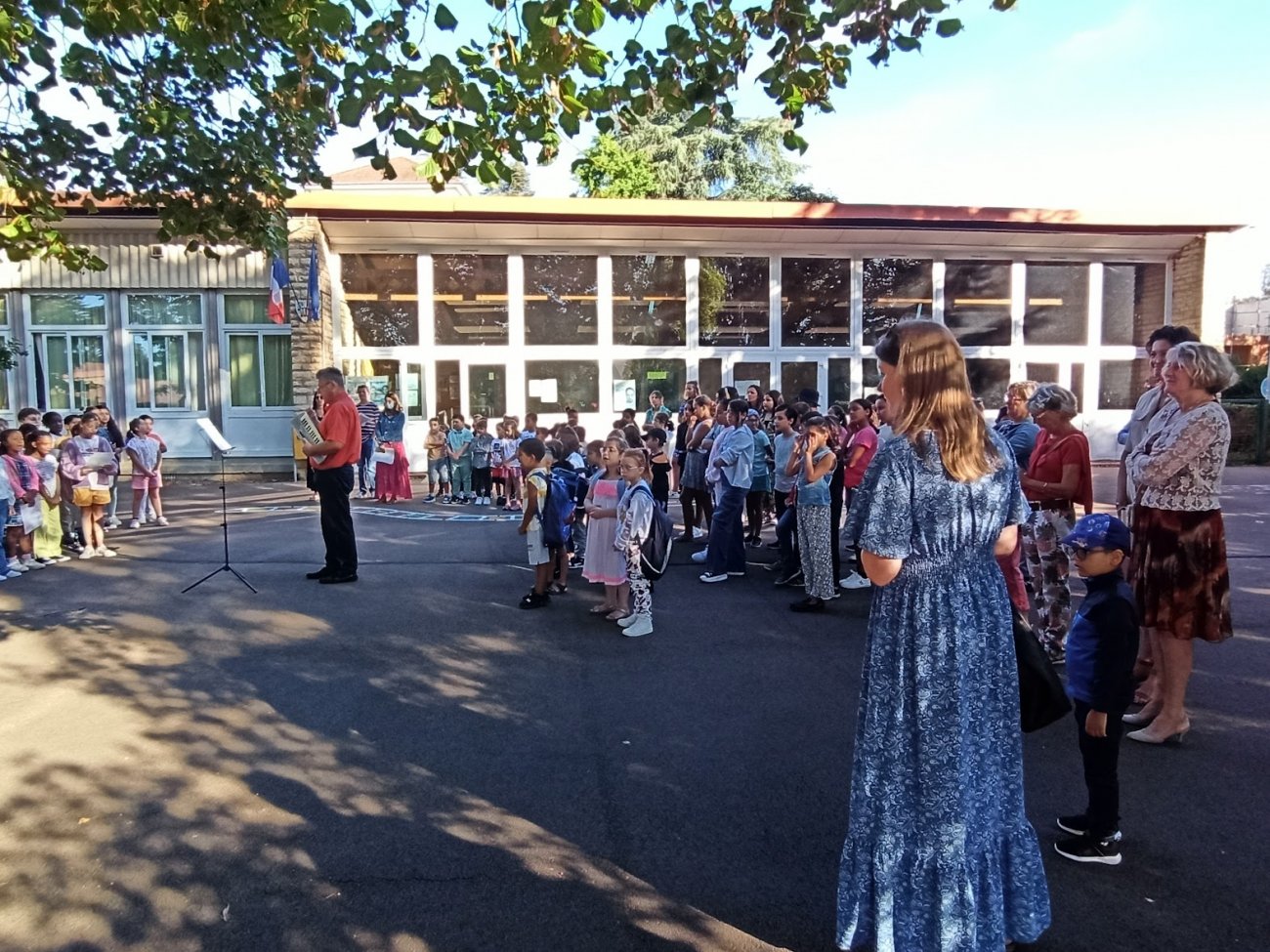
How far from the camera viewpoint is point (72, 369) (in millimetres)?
18734

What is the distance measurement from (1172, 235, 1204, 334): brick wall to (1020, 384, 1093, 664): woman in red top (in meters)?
16.1

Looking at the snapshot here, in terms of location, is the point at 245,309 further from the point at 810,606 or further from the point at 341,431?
the point at 810,606

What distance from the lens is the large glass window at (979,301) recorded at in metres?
19.8

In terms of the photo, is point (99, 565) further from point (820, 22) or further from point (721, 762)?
point (820, 22)

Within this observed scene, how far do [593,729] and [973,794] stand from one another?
8.53ft

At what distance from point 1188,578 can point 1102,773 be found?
4.82 ft

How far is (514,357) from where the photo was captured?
18609 mm

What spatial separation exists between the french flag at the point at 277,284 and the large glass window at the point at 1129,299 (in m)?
17.5

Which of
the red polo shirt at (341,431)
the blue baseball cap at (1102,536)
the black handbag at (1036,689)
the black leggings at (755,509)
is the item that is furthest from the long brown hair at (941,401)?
the black leggings at (755,509)

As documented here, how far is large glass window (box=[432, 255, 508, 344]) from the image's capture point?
1852 cm

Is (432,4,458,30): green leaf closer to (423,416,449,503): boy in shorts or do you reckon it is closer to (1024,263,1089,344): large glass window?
(423,416,449,503): boy in shorts

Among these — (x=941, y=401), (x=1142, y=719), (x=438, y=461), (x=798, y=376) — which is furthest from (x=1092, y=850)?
(x=798, y=376)

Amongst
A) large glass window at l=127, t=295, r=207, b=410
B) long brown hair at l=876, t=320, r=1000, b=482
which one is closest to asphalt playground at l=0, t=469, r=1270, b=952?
long brown hair at l=876, t=320, r=1000, b=482

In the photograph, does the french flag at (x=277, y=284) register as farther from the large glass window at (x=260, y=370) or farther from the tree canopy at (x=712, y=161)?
the tree canopy at (x=712, y=161)
